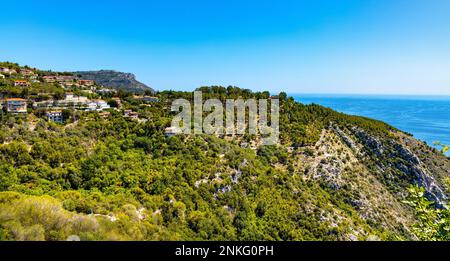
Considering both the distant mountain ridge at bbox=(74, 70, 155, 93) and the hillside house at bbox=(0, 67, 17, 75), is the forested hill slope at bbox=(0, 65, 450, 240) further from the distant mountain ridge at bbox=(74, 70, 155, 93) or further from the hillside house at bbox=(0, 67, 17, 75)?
the distant mountain ridge at bbox=(74, 70, 155, 93)

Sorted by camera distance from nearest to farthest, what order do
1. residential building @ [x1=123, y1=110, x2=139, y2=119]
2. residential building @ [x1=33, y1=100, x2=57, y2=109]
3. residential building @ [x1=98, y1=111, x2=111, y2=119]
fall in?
residential building @ [x1=33, y1=100, x2=57, y2=109] → residential building @ [x1=98, y1=111, x2=111, y2=119] → residential building @ [x1=123, y1=110, x2=139, y2=119]

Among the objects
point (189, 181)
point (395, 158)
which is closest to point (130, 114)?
point (189, 181)

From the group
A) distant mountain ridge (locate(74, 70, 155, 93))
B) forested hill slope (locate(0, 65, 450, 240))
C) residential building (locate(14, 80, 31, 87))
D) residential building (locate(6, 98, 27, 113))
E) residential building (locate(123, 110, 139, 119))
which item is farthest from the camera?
distant mountain ridge (locate(74, 70, 155, 93))

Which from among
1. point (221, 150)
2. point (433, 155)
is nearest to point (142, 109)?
point (221, 150)

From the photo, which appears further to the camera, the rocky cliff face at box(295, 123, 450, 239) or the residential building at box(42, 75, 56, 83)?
the residential building at box(42, 75, 56, 83)

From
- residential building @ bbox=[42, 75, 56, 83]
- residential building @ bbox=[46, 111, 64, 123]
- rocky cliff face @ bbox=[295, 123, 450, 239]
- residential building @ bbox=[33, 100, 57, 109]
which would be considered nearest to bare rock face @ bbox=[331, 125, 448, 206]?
rocky cliff face @ bbox=[295, 123, 450, 239]

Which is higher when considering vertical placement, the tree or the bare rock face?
the tree

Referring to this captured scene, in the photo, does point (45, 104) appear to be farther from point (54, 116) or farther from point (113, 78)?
point (113, 78)

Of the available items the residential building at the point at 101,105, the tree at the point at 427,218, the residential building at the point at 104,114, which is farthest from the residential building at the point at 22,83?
the tree at the point at 427,218
